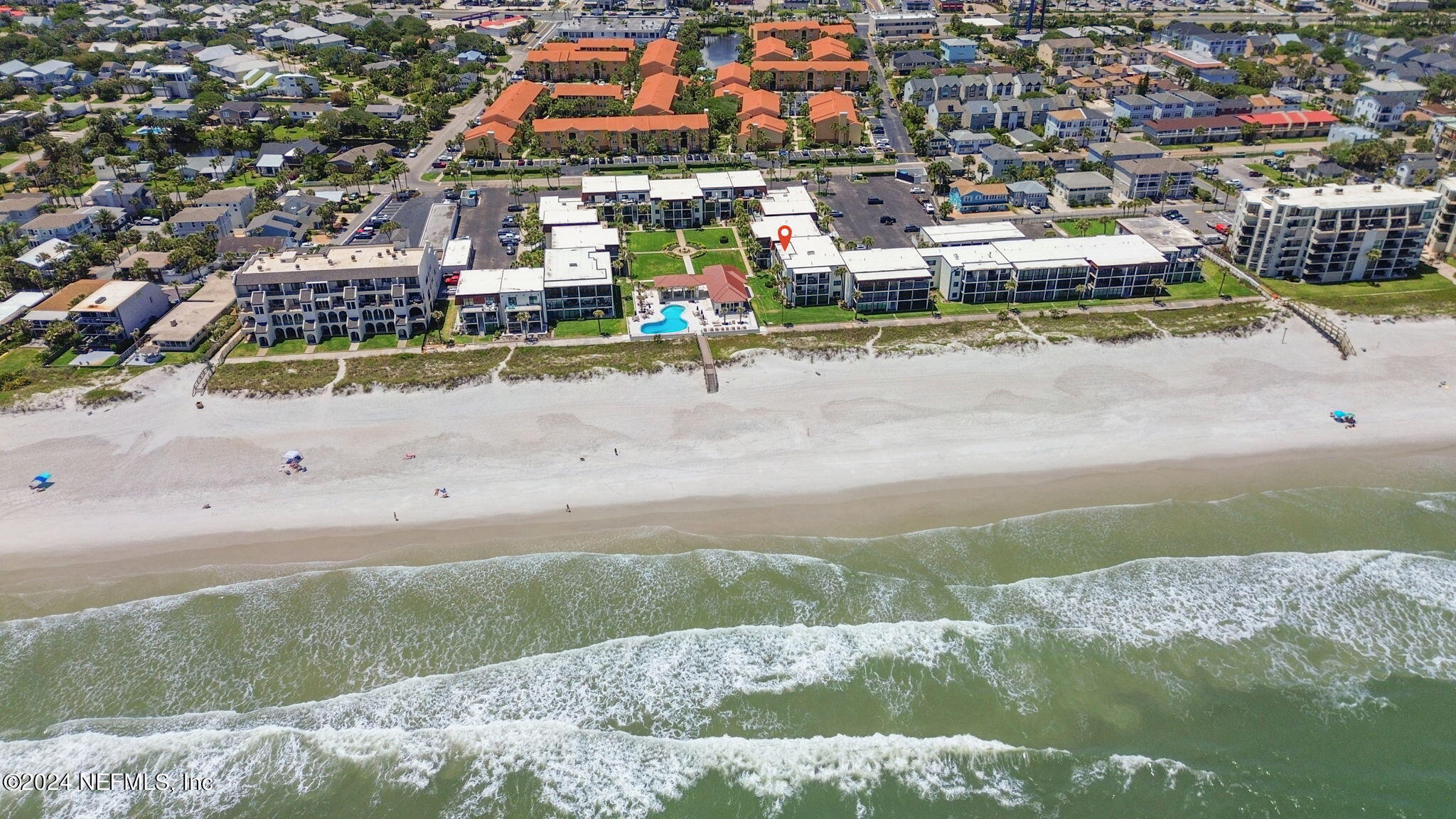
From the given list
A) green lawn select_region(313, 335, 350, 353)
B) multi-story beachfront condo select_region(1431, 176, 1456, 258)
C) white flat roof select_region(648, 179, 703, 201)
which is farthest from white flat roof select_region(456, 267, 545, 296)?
multi-story beachfront condo select_region(1431, 176, 1456, 258)

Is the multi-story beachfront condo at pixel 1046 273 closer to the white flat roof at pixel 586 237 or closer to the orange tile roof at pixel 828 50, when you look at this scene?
the white flat roof at pixel 586 237

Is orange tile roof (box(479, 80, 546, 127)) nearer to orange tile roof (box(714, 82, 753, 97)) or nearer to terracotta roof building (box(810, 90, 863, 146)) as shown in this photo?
orange tile roof (box(714, 82, 753, 97))

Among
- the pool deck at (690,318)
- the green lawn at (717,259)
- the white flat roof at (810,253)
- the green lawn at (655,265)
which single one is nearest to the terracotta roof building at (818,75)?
the green lawn at (717,259)

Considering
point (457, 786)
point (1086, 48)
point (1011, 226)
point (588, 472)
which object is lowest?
point (457, 786)

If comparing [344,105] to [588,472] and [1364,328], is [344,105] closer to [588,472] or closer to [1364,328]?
[588,472]

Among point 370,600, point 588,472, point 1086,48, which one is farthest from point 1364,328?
point 1086,48

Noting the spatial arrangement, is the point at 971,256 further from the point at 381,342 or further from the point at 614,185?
the point at 381,342

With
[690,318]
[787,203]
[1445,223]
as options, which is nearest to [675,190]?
[787,203]
